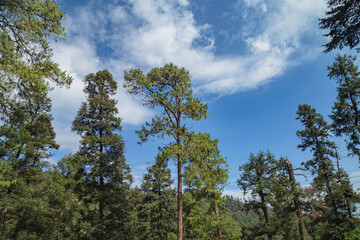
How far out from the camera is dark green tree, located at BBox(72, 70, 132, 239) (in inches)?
574

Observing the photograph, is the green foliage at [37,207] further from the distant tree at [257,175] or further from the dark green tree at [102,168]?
the distant tree at [257,175]

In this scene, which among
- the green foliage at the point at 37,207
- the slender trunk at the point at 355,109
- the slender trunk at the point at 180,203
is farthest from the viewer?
the slender trunk at the point at 355,109

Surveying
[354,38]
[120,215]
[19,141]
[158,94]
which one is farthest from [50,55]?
[354,38]

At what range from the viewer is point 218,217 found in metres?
11.4

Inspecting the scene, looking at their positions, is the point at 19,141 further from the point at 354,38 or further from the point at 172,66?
the point at 354,38

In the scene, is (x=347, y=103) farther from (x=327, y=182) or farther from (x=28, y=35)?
(x=28, y=35)

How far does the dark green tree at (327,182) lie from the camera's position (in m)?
14.5

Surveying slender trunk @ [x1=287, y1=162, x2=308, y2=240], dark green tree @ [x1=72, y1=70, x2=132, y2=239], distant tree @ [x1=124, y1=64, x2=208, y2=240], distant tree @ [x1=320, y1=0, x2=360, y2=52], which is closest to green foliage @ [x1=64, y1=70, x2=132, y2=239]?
dark green tree @ [x1=72, y1=70, x2=132, y2=239]

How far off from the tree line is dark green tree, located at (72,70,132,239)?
0.09m

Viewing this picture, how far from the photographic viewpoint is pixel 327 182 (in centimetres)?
1580

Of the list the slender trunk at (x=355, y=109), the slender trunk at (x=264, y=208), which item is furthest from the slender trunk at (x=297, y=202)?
the slender trunk at (x=264, y=208)

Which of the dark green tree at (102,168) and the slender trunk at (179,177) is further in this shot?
the dark green tree at (102,168)

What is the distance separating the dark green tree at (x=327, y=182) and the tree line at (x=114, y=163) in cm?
8

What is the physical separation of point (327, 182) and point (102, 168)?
64.6ft
